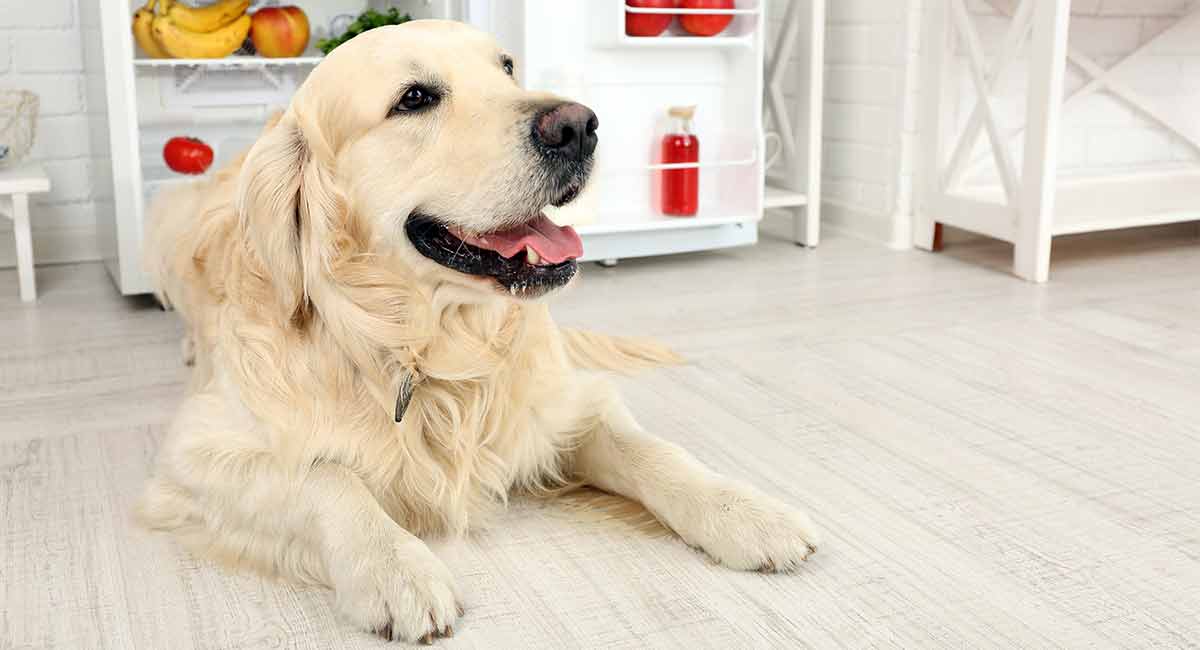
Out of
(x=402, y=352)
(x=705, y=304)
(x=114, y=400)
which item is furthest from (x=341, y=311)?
(x=705, y=304)

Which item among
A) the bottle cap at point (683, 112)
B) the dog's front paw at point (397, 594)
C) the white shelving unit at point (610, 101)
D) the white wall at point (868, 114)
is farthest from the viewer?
the white wall at point (868, 114)

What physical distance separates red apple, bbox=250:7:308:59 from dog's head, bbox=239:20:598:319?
65.2 inches

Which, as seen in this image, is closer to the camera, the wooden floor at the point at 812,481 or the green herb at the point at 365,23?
the wooden floor at the point at 812,481

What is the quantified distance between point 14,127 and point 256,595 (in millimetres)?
1921

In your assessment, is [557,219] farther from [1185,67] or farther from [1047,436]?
[1185,67]

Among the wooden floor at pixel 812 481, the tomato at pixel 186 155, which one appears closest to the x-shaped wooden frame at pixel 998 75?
the wooden floor at pixel 812 481

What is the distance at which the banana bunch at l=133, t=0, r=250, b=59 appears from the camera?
270 centimetres

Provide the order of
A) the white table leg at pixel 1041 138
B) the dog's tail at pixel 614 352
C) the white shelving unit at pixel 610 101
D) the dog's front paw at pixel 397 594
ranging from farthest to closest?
the white shelving unit at pixel 610 101
the white table leg at pixel 1041 138
the dog's tail at pixel 614 352
the dog's front paw at pixel 397 594

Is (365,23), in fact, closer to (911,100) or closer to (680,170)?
(680,170)

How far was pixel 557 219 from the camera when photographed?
9.00 ft

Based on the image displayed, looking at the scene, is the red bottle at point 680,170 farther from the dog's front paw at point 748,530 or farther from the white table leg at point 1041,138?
the dog's front paw at point 748,530

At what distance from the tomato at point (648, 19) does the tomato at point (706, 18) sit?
0.17 feet

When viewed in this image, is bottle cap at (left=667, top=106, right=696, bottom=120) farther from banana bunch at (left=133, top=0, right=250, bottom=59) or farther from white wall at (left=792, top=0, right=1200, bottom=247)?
banana bunch at (left=133, top=0, right=250, bottom=59)

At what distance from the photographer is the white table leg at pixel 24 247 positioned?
2596mm
